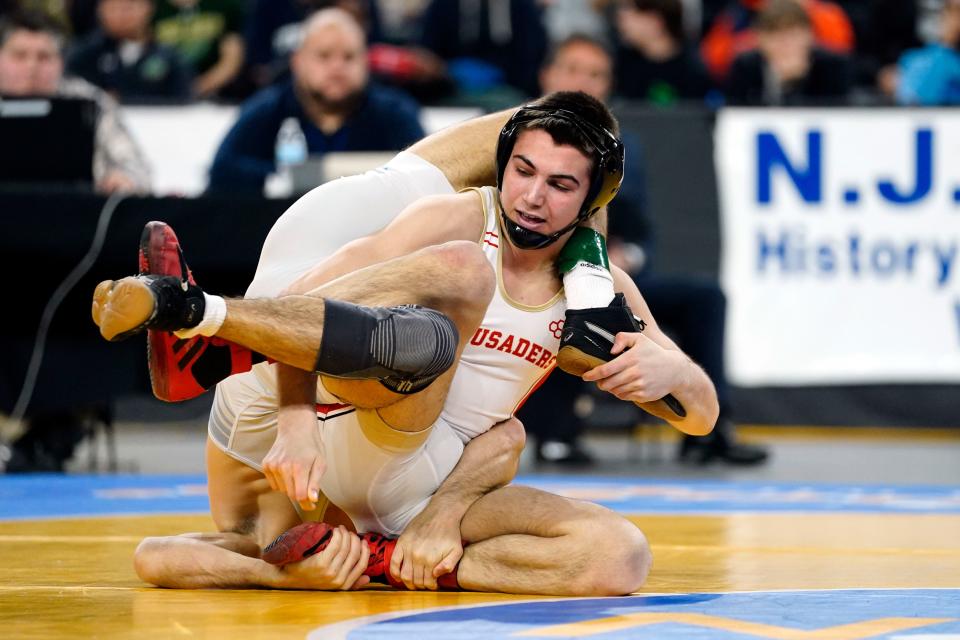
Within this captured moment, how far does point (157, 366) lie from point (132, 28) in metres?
6.83

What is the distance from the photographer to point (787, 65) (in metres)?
9.02

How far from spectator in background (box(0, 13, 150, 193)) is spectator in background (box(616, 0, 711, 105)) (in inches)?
137

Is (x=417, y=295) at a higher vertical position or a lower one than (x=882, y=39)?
lower

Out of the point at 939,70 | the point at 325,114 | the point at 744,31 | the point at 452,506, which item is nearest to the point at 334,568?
the point at 452,506

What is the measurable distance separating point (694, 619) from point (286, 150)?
525cm

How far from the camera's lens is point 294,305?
311 cm

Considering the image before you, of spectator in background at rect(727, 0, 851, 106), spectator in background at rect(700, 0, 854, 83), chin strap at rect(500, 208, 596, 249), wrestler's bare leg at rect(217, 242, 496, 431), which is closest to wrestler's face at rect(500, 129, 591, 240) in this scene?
chin strap at rect(500, 208, 596, 249)

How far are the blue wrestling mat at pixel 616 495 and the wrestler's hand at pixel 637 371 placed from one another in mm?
1956

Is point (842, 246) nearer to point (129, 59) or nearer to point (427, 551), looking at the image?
point (129, 59)

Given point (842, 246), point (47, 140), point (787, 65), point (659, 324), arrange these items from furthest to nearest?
point (787, 65) → point (842, 246) → point (659, 324) → point (47, 140)

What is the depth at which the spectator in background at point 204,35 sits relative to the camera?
33.7ft

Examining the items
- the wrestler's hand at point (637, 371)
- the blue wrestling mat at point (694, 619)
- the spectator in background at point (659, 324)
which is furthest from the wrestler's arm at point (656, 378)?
the spectator in background at point (659, 324)

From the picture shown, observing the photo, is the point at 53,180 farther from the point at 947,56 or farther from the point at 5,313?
the point at 947,56

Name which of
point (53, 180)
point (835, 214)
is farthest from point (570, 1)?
point (53, 180)
